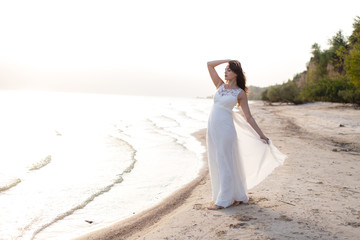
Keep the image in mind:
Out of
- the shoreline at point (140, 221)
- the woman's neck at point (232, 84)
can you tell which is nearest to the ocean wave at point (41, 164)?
the shoreline at point (140, 221)

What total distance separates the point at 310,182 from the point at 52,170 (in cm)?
742

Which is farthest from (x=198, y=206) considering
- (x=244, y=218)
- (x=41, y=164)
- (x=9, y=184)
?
(x=41, y=164)

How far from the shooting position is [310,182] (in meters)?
6.31

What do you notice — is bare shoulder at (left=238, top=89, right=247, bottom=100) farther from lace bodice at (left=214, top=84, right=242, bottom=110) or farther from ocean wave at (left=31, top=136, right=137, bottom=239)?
ocean wave at (left=31, top=136, right=137, bottom=239)

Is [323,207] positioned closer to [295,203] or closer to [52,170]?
[295,203]

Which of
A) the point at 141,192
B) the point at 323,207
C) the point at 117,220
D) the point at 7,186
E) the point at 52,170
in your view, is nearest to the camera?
the point at 323,207

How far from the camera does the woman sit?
477 cm

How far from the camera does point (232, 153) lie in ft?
15.8

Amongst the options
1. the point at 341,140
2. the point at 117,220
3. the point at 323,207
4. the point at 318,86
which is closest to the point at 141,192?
the point at 117,220

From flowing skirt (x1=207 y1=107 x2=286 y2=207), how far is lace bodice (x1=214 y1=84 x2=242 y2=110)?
0.08 metres

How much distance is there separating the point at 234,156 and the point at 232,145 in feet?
0.59

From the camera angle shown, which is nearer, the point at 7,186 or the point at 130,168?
the point at 7,186

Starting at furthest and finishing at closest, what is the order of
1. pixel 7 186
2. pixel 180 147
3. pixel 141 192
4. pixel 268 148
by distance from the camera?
pixel 180 147, pixel 7 186, pixel 141 192, pixel 268 148

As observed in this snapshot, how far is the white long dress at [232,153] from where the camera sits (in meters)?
4.78
